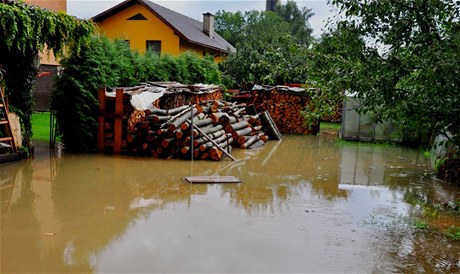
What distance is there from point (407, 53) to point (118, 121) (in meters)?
7.53

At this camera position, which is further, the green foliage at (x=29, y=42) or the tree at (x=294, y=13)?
the tree at (x=294, y=13)

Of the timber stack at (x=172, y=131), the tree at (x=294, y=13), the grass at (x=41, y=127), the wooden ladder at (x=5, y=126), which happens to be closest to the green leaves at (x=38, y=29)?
the wooden ladder at (x=5, y=126)

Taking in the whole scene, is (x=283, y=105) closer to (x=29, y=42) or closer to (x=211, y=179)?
(x=211, y=179)

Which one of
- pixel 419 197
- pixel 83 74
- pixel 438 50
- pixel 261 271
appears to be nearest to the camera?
pixel 261 271

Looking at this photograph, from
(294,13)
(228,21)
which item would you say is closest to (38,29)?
(294,13)

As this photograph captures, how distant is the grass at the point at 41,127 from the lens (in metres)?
13.3

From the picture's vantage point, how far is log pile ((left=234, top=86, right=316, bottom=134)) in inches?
696

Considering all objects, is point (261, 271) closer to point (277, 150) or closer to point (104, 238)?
point (104, 238)

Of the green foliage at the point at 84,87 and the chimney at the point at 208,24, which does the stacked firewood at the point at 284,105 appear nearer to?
the green foliage at the point at 84,87

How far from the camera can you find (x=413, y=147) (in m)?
14.7

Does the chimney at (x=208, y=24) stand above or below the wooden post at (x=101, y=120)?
above

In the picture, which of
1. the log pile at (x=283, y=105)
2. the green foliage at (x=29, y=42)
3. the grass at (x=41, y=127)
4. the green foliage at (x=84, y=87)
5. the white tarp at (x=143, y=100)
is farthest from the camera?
the log pile at (x=283, y=105)

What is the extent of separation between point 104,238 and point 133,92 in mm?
6507

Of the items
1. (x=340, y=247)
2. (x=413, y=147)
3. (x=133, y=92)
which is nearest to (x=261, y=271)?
(x=340, y=247)
